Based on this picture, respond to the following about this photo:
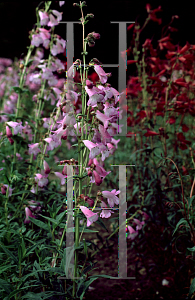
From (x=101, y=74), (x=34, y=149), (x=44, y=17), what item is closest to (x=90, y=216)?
(x=101, y=74)

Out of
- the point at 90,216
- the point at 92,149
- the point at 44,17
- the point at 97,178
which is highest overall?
the point at 44,17

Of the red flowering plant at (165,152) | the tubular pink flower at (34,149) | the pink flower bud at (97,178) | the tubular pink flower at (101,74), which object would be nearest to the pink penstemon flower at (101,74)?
the tubular pink flower at (101,74)

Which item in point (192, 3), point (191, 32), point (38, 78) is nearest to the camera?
point (38, 78)

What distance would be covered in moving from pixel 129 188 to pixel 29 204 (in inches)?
43.0

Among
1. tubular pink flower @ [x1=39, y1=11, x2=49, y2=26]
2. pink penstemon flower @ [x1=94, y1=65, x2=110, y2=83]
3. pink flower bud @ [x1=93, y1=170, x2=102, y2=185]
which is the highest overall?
tubular pink flower @ [x1=39, y1=11, x2=49, y2=26]

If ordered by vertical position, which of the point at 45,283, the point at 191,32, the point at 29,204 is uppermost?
the point at 191,32

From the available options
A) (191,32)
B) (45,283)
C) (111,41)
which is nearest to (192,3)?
(191,32)

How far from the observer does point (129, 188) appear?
273 centimetres

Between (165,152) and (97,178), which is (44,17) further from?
(97,178)

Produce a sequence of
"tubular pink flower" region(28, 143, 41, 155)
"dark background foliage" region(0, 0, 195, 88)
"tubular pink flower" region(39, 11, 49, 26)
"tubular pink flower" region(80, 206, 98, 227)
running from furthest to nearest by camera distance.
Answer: "dark background foliage" region(0, 0, 195, 88) → "tubular pink flower" region(39, 11, 49, 26) → "tubular pink flower" region(28, 143, 41, 155) → "tubular pink flower" region(80, 206, 98, 227)

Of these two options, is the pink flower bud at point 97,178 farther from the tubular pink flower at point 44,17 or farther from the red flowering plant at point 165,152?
the tubular pink flower at point 44,17

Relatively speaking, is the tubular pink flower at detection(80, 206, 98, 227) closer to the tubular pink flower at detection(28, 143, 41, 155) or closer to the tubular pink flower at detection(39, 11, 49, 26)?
the tubular pink flower at detection(28, 143, 41, 155)

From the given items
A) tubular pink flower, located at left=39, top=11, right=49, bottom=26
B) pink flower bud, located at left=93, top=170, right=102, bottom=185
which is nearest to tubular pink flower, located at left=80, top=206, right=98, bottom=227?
pink flower bud, located at left=93, top=170, right=102, bottom=185

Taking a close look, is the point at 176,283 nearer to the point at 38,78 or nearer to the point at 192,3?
the point at 38,78
